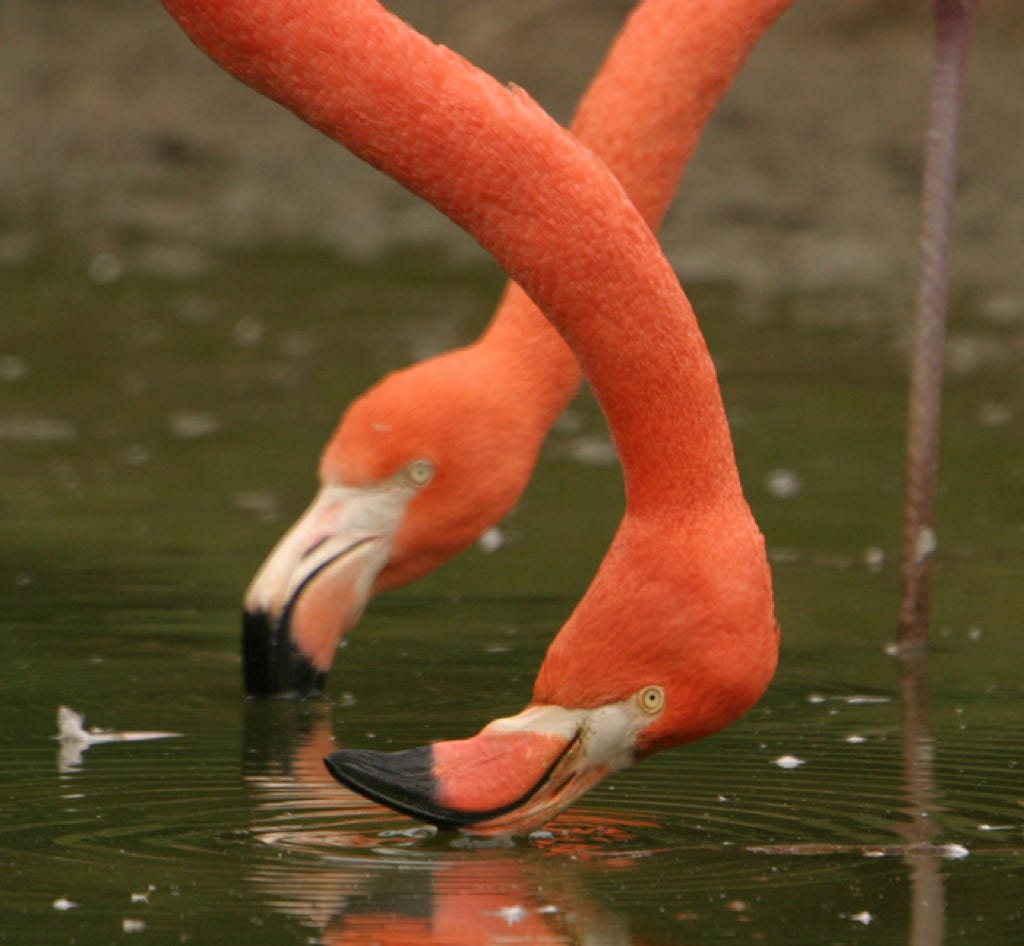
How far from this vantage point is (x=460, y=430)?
4.04m

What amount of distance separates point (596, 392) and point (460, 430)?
0.97 metres

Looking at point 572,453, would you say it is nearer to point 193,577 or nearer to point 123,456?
point 123,456

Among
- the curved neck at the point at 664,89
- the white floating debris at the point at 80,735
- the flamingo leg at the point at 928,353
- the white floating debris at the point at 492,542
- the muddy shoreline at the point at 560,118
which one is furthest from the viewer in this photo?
the muddy shoreline at the point at 560,118

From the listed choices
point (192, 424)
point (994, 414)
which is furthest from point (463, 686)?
point (994, 414)

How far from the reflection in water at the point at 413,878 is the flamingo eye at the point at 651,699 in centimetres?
21

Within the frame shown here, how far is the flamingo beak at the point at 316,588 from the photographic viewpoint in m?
3.92

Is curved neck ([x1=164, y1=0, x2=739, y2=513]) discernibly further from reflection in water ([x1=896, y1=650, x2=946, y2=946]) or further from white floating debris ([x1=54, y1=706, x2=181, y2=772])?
white floating debris ([x1=54, y1=706, x2=181, y2=772])

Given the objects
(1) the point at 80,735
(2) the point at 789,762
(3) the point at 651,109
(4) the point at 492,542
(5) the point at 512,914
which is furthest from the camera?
(4) the point at 492,542

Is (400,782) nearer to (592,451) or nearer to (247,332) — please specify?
(592,451)

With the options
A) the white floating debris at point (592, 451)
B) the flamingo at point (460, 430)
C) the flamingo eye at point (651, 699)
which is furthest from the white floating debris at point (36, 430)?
the flamingo eye at point (651, 699)

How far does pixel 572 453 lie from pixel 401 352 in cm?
152

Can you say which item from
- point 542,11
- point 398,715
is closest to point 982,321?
point 542,11

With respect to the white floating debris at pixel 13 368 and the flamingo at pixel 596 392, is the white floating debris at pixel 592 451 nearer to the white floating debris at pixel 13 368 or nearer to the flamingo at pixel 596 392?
the white floating debris at pixel 13 368

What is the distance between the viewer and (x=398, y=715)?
152 inches
